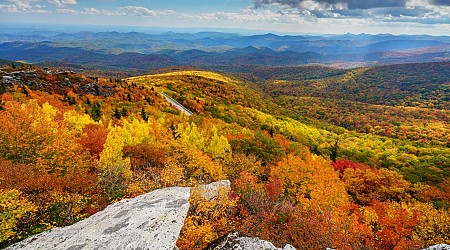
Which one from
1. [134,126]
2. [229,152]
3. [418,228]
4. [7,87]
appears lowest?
[418,228]

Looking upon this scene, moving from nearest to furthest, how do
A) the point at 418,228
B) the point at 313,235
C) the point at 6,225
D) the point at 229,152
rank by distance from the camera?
the point at 6,225 → the point at 313,235 → the point at 418,228 → the point at 229,152

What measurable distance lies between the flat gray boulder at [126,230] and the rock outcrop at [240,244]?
430cm

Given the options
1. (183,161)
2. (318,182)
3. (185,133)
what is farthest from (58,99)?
(318,182)

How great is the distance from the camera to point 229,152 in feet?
177

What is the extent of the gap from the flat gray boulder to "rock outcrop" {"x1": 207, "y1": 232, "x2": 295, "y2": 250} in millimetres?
4304

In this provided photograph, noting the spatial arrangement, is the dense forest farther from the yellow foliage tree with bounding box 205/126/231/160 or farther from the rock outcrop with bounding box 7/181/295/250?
the rock outcrop with bounding box 7/181/295/250

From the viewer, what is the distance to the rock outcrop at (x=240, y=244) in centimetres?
2041

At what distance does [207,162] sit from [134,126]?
807 inches

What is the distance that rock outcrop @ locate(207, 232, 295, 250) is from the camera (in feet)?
66.9

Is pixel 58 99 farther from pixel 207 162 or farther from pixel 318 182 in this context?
pixel 318 182

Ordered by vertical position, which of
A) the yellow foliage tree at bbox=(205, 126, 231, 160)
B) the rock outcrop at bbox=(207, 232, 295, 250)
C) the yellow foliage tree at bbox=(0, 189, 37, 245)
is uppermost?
the yellow foliage tree at bbox=(0, 189, 37, 245)

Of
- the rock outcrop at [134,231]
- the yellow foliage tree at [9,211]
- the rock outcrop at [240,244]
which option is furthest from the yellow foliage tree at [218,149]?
the yellow foliage tree at [9,211]

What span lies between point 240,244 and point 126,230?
8.68 metres

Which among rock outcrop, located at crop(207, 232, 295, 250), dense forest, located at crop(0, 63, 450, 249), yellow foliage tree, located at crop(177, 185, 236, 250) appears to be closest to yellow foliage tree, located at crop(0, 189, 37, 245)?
dense forest, located at crop(0, 63, 450, 249)
